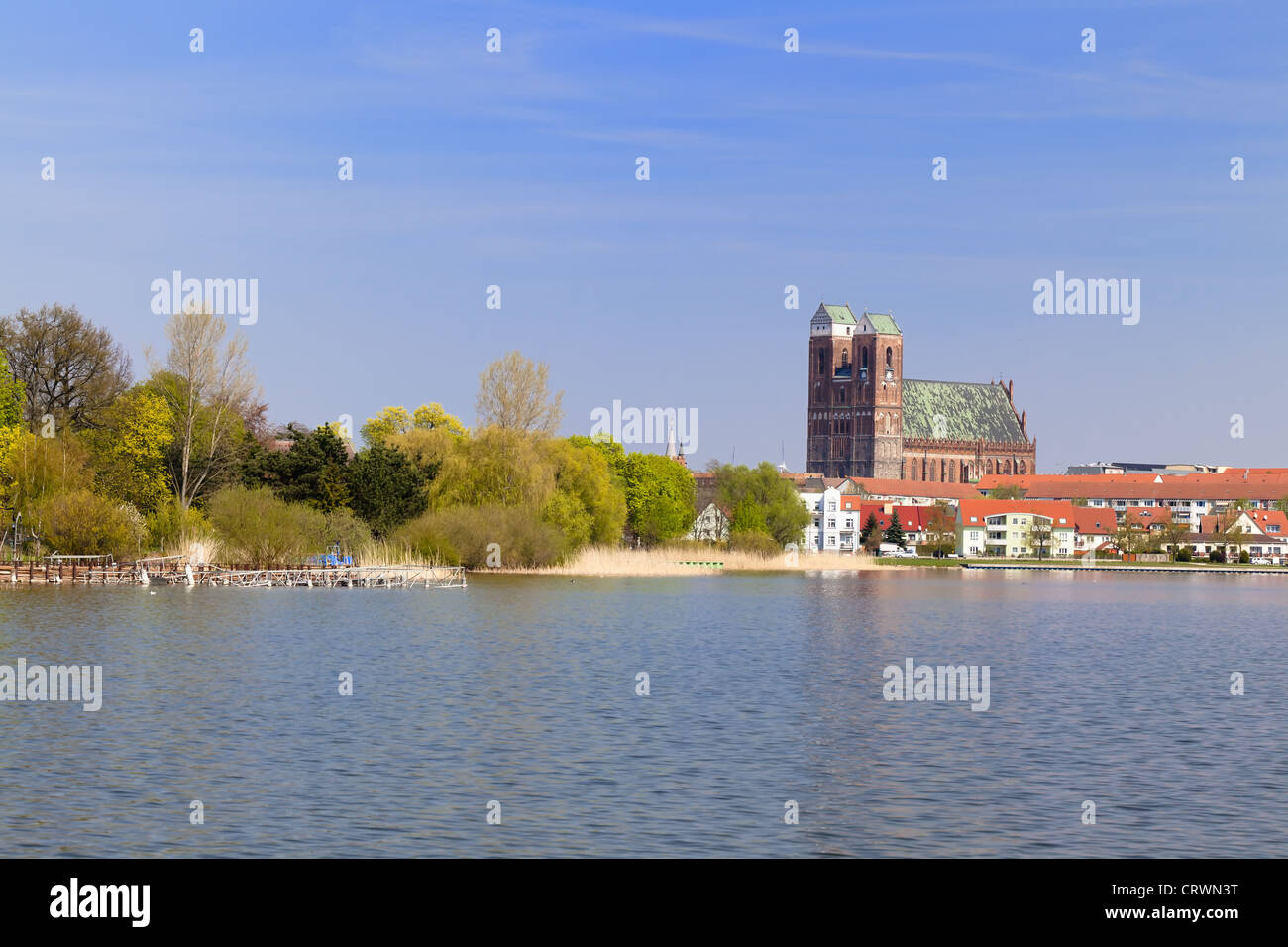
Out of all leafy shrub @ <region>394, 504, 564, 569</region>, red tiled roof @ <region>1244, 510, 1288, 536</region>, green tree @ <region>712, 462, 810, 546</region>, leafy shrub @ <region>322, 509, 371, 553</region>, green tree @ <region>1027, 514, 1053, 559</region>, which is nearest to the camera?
leafy shrub @ <region>322, 509, 371, 553</region>

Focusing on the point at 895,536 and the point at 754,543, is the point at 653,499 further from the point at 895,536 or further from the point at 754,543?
the point at 895,536

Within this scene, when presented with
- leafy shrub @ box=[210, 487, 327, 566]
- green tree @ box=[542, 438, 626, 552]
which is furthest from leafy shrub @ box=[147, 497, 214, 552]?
green tree @ box=[542, 438, 626, 552]

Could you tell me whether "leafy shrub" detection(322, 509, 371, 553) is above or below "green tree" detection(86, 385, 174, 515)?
below

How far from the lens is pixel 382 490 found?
84938mm

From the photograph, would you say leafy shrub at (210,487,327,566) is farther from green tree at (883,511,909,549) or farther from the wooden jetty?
green tree at (883,511,909,549)

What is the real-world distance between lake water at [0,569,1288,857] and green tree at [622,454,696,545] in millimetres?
67069

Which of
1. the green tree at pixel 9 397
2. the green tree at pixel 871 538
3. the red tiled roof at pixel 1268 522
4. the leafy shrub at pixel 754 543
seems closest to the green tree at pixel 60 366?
the green tree at pixel 9 397

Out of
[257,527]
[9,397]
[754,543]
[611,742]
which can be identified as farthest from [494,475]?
[611,742]

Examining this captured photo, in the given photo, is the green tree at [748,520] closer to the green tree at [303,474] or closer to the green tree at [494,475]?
the green tree at [494,475]

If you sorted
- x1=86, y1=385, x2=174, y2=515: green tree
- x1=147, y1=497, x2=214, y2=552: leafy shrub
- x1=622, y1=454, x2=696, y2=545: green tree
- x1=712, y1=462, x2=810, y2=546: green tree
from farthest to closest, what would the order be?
x1=712, y1=462, x2=810, y2=546: green tree < x1=622, y1=454, x2=696, y2=545: green tree < x1=86, y1=385, x2=174, y2=515: green tree < x1=147, y1=497, x2=214, y2=552: leafy shrub

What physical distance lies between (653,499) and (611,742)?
3875 inches

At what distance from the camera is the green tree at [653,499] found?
412 ft

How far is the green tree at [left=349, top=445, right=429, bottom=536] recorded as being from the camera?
8456 centimetres

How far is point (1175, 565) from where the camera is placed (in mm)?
168750
